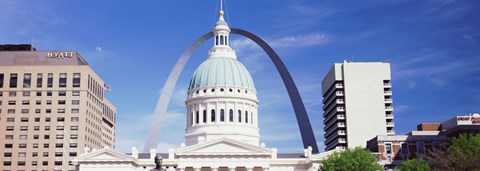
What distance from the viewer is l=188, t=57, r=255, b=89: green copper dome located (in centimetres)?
12250

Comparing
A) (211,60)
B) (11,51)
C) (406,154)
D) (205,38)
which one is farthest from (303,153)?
(11,51)

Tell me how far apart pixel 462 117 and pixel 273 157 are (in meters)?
33.5

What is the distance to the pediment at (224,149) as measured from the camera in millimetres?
103500

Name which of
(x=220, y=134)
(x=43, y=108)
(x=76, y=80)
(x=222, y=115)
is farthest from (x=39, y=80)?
(x=220, y=134)

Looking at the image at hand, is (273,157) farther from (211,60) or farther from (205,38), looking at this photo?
(205,38)

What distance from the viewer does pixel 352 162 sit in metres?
90.4

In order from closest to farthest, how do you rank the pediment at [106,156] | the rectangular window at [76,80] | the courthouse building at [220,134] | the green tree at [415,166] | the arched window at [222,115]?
the green tree at [415,166]
the pediment at [106,156]
the courthouse building at [220,134]
the arched window at [222,115]
the rectangular window at [76,80]

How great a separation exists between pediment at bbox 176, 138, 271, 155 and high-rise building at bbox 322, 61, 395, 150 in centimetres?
5135

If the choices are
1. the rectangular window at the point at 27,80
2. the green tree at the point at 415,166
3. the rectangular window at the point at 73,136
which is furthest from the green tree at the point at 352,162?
the rectangular window at the point at 27,80

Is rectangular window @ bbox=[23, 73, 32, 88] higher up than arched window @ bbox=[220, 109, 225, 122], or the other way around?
rectangular window @ bbox=[23, 73, 32, 88]

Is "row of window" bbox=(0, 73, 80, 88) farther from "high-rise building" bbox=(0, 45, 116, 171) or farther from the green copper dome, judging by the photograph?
the green copper dome

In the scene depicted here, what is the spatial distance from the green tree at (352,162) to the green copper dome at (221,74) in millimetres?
34506

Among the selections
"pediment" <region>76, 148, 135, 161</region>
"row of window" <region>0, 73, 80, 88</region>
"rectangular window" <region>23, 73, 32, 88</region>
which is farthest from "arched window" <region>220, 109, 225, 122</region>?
"rectangular window" <region>23, 73, 32, 88</region>

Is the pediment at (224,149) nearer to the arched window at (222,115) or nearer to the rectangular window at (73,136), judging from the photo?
the arched window at (222,115)
